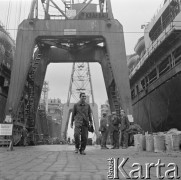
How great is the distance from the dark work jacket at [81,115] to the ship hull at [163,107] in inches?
359

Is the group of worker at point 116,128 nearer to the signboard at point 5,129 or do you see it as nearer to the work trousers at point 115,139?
the work trousers at point 115,139

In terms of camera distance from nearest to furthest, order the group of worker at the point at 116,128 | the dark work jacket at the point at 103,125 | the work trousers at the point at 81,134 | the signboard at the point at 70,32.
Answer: the work trousers at the point at 81,134 < the group of worker at the point at 116,128 < the dark work jacket at the point at 103,125 < the signboard at the point at 70,32

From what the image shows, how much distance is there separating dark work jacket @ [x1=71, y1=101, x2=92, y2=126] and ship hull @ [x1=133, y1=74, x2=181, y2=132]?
29.9 ft

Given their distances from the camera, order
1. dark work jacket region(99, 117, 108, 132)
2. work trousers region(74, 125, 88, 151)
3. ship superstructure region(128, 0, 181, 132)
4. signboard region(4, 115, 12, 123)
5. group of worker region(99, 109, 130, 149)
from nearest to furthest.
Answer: work trousers region(74, 125, 88, 151) → group of worker region(99, 109, 130, 149) → dark work jacket region(99, 117, 108, 132) → signboard region(4, 115, 12, 123) → ship superstructure region(128, 0, 181, 132)

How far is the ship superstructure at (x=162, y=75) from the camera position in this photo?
53.1 ft

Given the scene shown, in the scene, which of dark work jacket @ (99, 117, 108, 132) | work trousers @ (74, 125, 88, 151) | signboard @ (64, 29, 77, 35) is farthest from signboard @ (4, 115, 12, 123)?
Result: work trousers @ (74, 125, 88, 151)

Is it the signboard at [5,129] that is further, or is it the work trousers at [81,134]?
the signboard at [5,129]

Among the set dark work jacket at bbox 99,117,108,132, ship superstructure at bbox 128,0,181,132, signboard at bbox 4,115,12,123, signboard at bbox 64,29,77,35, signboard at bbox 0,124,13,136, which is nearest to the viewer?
signboard at bbox 0,124,13,136

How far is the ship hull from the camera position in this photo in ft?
51.2

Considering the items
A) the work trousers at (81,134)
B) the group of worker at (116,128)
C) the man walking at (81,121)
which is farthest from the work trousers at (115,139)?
the work trousers at (81,134)

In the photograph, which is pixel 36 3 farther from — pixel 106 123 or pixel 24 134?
pixel 106 123

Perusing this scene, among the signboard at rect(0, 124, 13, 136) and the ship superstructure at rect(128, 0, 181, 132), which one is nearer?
the signboard at rect(0, 124, 13, 136)

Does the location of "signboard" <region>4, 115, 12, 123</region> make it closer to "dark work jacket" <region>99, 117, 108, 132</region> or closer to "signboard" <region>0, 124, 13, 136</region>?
"dark work jacket" <region>99, 117, 108, 132</region>

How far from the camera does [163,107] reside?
17734mm
